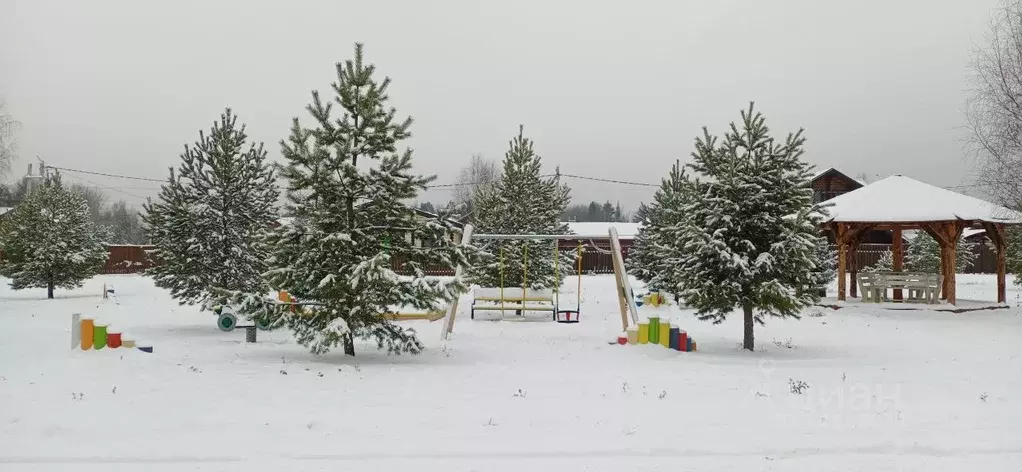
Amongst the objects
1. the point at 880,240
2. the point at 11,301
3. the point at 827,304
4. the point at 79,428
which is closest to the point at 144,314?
the point at 11,301

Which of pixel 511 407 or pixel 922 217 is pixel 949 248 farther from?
pixel 511 407

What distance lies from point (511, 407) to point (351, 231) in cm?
452

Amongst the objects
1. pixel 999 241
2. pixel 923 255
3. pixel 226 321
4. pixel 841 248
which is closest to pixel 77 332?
pixel 226 321

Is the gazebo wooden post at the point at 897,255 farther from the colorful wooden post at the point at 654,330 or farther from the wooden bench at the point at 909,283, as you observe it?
the colorful wooden post at the point at 654,330

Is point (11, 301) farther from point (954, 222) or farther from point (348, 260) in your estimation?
point (954, 222)

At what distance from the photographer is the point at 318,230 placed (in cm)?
1164

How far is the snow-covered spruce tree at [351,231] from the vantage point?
453 inches

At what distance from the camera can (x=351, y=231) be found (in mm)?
11602

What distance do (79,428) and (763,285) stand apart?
32.2 ft

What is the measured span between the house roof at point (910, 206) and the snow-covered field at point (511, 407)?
8.14 metres

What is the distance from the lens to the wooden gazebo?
22.5 m

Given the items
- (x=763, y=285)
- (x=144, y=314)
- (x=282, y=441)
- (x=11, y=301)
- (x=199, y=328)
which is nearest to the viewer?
(x=282, y=441)

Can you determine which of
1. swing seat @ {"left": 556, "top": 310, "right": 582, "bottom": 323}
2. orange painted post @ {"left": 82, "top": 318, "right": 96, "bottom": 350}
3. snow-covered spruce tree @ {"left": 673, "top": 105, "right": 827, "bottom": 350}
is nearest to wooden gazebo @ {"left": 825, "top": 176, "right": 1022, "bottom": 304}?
swing seat @ {"left": 556, "top": 310, "right": 582, "bottom": 323}

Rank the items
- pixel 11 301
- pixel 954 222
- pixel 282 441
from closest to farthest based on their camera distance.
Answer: pixel 282 441 → pixel 954 222 → pixel 11 301
